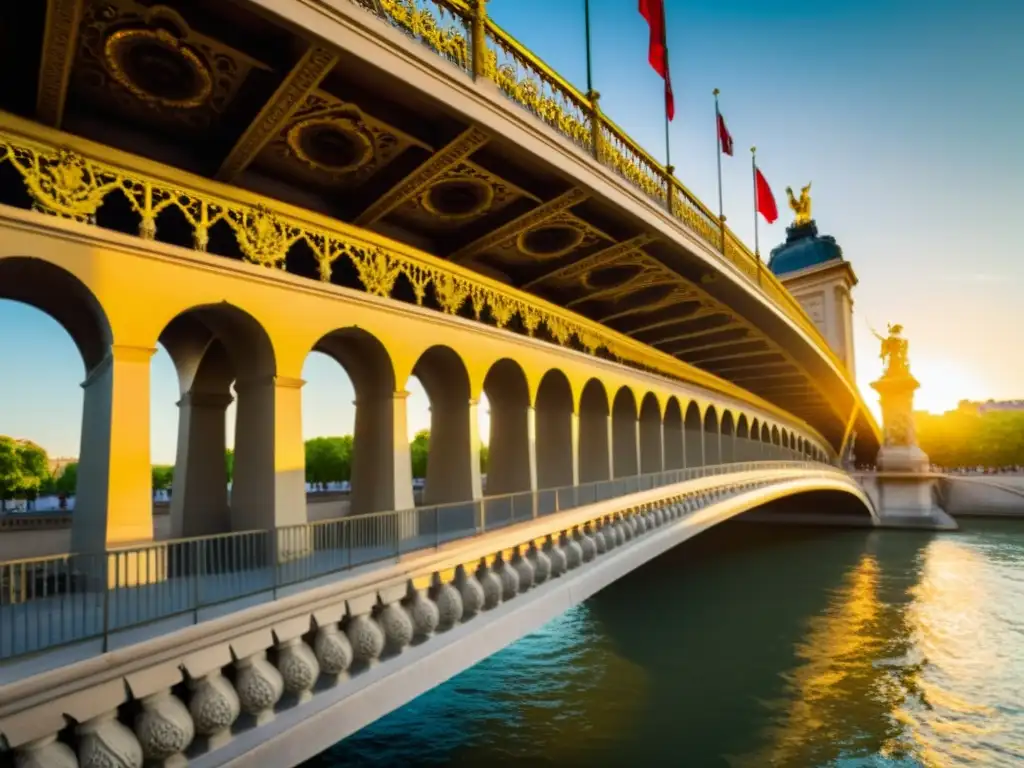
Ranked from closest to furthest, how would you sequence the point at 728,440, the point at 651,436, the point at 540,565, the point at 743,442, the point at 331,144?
the point at 331,144 < the point at 540,565 < the point at 651,436 < the point at 728,440 < the point at 743,442

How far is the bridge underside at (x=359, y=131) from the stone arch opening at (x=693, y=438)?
454 inches

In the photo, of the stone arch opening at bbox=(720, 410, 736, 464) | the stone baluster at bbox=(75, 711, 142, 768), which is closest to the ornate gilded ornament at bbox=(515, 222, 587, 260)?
the stone baluster at bbox=(75, 711, 142, 768)

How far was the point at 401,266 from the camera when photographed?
35.6 ft

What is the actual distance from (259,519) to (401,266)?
480 centimetres

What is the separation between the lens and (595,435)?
17.9 metres

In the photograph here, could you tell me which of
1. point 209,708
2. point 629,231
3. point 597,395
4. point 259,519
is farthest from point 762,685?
point 209,708

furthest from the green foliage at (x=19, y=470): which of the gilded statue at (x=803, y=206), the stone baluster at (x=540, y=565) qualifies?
the gilded statue at (x=803, y=206)

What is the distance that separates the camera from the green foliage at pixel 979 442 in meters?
71.4

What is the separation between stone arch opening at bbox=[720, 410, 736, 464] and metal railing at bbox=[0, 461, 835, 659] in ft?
66.1

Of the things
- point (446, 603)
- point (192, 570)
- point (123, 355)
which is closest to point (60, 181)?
point (123, 355)

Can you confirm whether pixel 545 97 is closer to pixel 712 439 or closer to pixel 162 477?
pixel 712 439

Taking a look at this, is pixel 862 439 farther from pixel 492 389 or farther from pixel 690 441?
pixel 492 389

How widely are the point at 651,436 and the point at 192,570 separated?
57.9ft

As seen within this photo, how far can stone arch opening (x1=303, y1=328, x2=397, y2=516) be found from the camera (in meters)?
10.2
